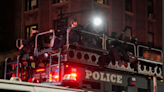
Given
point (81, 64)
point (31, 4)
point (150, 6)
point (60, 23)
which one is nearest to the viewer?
point (81, 64)

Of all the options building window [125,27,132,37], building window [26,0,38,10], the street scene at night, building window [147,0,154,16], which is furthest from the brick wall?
the street scene at night

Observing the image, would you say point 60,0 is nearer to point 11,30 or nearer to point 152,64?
point 11,30

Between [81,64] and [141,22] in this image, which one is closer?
[81,64]

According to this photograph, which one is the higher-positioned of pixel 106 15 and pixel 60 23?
pixel 106 15

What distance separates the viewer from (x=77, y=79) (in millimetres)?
8016

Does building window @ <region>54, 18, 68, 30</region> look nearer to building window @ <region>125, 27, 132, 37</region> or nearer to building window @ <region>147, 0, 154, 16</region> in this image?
building window @ <region>125, 27, 132, 37</region>

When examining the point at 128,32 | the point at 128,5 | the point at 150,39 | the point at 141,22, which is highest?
the point at 128,5

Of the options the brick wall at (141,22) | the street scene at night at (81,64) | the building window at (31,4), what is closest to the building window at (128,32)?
the brick wall at (141,22)

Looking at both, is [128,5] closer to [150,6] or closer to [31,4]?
[150,6]

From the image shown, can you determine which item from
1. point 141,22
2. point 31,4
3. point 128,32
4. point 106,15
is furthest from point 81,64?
point 141,22

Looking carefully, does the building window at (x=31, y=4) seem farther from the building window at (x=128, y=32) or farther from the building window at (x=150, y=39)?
the building window at (x=150, y=39)

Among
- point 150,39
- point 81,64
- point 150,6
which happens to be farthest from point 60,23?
point 81,64

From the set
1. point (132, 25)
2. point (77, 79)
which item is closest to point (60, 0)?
point (132, 25)

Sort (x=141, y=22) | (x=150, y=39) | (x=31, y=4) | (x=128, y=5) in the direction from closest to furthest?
(x=31, y=4) < (x=128, y=5) < (x=141, y=22) < (x=150, y=39)
